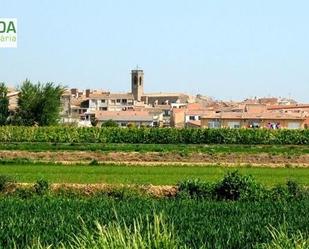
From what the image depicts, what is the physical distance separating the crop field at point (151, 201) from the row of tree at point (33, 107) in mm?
35820

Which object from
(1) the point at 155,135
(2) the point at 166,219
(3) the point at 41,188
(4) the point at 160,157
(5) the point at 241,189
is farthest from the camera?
(1) the point at 155,135

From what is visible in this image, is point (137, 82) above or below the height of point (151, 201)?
above

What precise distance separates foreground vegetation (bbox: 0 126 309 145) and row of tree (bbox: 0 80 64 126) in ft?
38.7

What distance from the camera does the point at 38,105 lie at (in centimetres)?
8912

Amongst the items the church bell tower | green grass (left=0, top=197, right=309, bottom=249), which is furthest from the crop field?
the church bell tower


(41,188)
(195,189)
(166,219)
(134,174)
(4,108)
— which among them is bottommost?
(134,174)

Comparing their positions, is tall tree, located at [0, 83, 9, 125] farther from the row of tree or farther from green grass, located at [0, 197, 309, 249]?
green grass, located at [0, 197, 309, 249]

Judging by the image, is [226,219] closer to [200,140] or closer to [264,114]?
Result: [200,140]

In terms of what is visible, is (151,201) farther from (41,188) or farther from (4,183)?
(4,183)

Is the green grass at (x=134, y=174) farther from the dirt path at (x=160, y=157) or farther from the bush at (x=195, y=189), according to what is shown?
the dirt path at (x=160, y=157)

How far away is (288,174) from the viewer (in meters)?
36.1

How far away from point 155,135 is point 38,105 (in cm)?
1968

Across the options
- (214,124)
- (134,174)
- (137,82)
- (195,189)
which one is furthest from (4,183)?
(137,82)

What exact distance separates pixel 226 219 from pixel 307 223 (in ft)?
5.46
